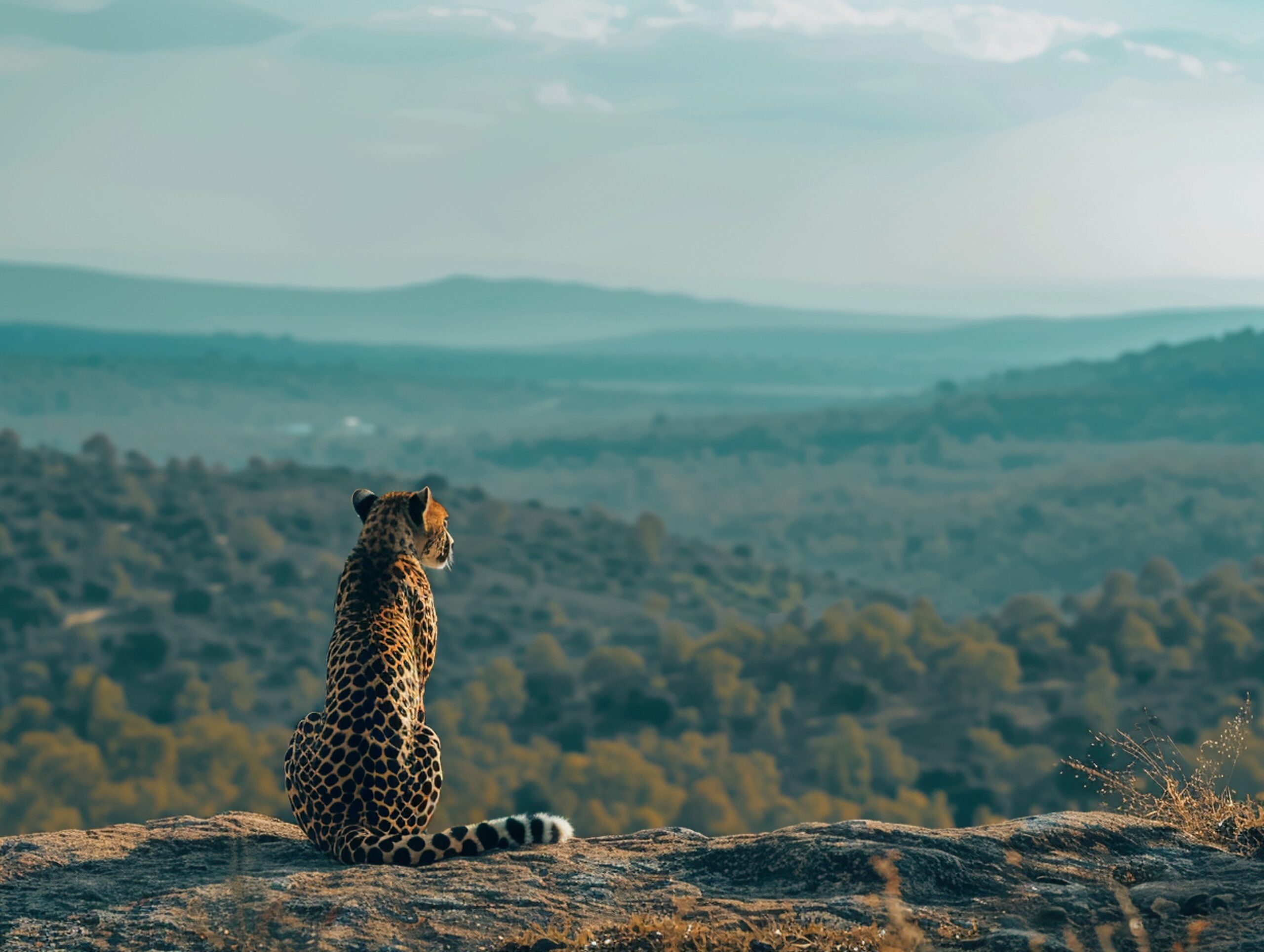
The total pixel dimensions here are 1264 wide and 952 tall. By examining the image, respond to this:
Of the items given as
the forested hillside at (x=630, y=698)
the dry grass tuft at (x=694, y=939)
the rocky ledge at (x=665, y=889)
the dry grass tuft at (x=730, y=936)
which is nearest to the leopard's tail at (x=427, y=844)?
the rocky ledge at (x=665, y=889)

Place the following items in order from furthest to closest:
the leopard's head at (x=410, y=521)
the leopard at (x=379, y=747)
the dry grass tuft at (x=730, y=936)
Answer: the leopard's head at (x=410, y=521)
the leopard at (x=379, y=747)
the dry grass tuft at (x=730, y=936)

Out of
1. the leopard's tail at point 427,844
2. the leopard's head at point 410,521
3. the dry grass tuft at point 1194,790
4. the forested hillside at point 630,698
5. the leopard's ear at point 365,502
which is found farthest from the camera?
the forested hillside at point 630,698

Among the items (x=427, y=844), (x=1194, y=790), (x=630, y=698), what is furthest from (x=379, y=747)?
(x=630, y=698)

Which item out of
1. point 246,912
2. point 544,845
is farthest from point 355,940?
point 544,845

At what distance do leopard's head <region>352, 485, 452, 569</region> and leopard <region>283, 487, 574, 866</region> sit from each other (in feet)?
0.07

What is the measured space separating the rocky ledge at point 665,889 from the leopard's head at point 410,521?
2.43m

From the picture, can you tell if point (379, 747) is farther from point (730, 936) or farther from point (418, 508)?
point (730, 936)

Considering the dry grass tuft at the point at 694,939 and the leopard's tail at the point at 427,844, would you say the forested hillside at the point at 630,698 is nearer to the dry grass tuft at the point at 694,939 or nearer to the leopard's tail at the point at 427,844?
the leopard's tail at the point at 427,844

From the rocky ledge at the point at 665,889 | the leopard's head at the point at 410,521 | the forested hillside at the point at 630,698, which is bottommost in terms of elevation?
the forested hillside at the point at 630,698

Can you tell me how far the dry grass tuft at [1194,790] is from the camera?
10.4 metres

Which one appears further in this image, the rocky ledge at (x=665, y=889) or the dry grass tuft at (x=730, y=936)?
the rocky ledge at (x=665, y=889)

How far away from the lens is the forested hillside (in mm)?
131500

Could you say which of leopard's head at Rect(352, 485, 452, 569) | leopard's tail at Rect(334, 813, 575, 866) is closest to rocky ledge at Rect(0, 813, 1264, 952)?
leopard's tail at Rect(334, 813, 575, 866)

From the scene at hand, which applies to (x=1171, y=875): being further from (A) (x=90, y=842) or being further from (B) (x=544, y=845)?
(A) (x=90, y=842)
